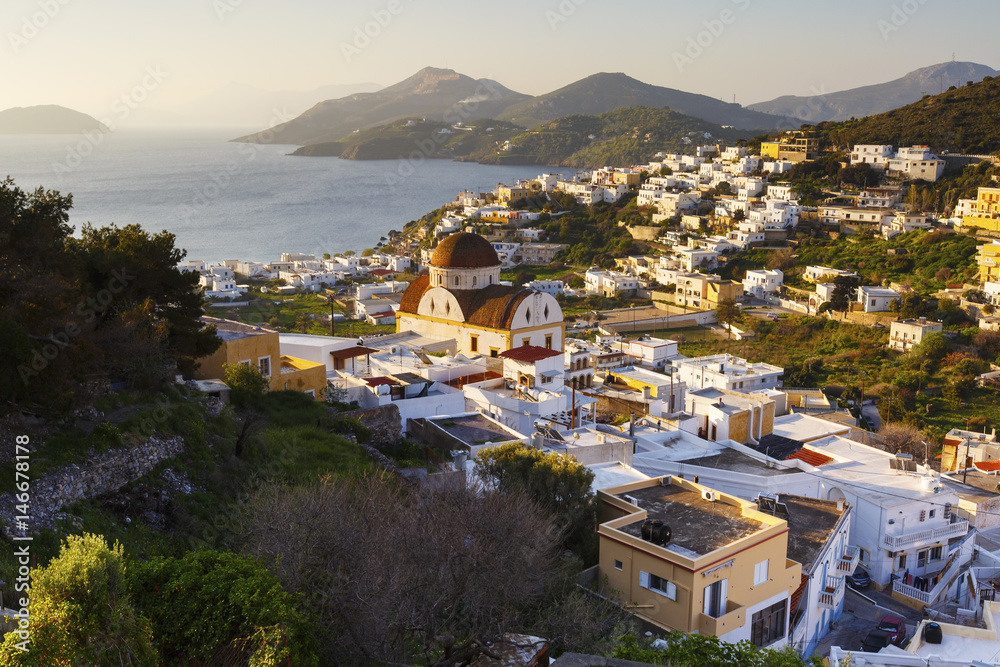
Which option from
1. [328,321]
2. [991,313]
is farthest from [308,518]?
[991,313]

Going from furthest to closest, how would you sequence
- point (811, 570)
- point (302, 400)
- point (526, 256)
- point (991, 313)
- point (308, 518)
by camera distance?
point (526, 256) → point (991, 313) → point (302, 400) → point (811, 570) → point (308, 518)

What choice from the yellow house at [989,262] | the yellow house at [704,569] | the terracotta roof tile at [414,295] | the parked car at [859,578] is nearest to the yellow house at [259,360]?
the yellow house at [704,569]

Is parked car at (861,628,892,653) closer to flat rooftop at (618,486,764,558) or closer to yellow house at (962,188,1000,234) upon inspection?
flat rooftop at (618,486,764,558)

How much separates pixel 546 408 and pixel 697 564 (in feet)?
23.9

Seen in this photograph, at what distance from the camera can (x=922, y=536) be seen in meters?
11.8

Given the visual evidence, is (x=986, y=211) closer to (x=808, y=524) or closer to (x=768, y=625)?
(x=808, y=524)

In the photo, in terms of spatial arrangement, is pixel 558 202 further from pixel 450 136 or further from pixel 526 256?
pixel 450 136

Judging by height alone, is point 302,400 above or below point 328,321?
above

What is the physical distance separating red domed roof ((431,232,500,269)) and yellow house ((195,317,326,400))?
8501mm

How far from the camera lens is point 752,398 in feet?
56.4

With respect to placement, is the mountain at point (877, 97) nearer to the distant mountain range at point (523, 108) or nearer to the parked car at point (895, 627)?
the distant mountain range at point (523, 108)

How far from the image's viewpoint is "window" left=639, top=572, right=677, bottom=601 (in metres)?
7.03

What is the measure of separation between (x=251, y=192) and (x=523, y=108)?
329 ft

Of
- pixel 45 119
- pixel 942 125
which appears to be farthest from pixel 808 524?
pixel 45 119
